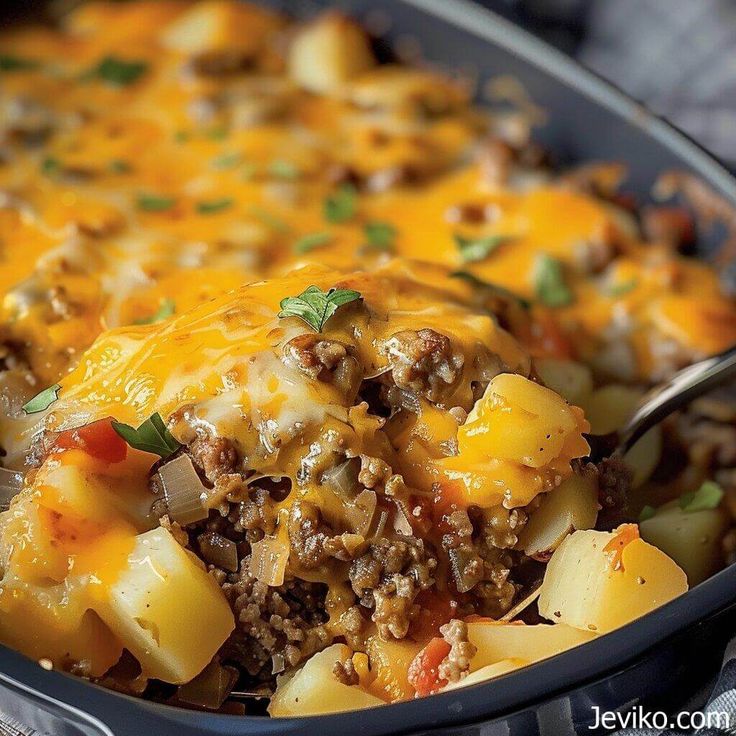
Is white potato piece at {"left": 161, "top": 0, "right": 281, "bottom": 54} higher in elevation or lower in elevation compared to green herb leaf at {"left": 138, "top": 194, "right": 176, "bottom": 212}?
higher

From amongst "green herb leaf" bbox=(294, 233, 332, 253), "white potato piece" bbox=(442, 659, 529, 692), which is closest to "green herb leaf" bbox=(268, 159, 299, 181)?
"green herb leaf" bbox=(294, 233, 332, 253)

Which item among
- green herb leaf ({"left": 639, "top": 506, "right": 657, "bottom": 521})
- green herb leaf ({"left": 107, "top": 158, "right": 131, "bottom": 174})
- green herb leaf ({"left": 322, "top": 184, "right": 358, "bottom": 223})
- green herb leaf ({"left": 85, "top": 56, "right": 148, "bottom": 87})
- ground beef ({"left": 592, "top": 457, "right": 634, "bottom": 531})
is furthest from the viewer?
green herb leaf ({"left": 85, "top": 56, "right": 148, "bottom": 87})

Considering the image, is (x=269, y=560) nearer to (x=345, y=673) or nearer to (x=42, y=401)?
(x=345, y=673)

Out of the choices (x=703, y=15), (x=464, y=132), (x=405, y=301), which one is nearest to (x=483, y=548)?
(x=405, y=301)

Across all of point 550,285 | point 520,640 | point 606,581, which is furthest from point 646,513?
point 550,285

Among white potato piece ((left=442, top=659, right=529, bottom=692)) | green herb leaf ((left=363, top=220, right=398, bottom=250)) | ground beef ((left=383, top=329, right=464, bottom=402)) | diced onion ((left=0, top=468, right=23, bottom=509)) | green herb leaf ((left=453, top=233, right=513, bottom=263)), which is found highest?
ground beef ((left=383, top=329, right=464, bottom=402))

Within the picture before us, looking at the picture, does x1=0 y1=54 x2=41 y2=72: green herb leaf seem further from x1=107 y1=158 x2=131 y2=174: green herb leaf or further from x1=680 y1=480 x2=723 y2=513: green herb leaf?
x1=680 y1=480 x2=723 y2=513: green herb leaf

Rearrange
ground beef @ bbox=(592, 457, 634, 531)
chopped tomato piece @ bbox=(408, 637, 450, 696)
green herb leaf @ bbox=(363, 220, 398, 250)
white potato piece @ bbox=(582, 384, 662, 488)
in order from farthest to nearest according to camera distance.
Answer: green herb leaf @ bbox=(363, 220, 398, 250)
white potato piece @ bbox=(582, 384, 662, 488)
ground beef @ bbox=(592, 457, 634, 531)
chopped tomato piece @ bbox=(408, 637, 450, 696)
